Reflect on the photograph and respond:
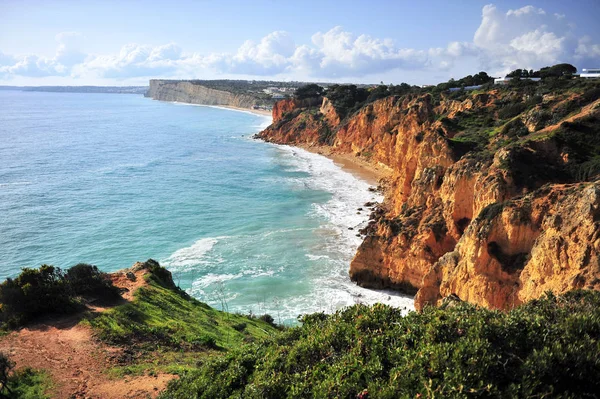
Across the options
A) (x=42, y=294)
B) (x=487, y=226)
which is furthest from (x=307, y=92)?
(x=42, y=294)

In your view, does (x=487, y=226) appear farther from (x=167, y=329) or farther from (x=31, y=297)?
(x=31, y=297)

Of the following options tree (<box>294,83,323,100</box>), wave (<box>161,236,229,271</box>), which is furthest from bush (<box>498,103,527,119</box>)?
tree (<box>294,83,323,100</box>)

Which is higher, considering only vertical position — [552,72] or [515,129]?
[552,72]

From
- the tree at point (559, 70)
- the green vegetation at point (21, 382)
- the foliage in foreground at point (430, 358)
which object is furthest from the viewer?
the tree at point (559, 70)

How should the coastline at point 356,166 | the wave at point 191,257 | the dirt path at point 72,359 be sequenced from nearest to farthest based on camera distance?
the dirt path at point 72,359, the wave at point 191,257, the coastline at point 356,166

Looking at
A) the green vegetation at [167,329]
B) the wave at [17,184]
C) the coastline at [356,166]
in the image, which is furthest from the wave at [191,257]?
the wave at [17,184]

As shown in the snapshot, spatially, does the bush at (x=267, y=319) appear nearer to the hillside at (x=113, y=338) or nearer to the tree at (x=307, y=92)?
the hillside at (x=113, y=338)
